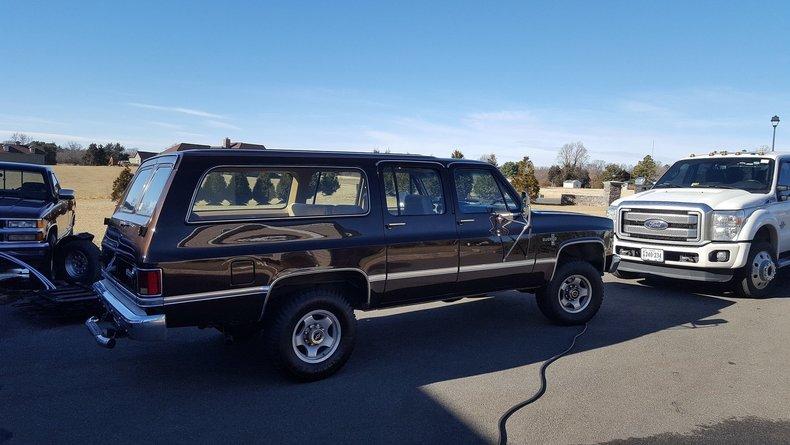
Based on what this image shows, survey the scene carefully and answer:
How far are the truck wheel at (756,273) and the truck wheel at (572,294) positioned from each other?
9.87 feet

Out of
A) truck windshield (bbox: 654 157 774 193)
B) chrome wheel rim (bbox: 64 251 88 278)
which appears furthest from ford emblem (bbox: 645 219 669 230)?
chrome wheel rim (bbox: 64 251 88 278)

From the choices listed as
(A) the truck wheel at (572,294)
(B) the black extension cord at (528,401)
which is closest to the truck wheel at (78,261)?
(A) the truck wheel at (572,294)

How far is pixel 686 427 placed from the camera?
3969 mm

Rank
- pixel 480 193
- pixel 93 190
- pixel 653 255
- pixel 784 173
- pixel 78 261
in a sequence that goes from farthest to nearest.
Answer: pixel 93 190, pixel 784 173, pixel 653 255, pixel 78 261, pixel 480 193

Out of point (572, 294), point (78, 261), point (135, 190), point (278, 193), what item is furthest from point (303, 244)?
point (78, 261)

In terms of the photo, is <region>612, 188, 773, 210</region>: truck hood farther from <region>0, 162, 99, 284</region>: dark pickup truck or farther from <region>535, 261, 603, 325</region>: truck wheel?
<region>0, 162, 99, 284</region>: dark pickup truck

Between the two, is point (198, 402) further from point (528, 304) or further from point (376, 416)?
point (528, 304)

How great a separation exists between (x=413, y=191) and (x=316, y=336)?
5.51 ft

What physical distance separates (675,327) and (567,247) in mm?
1640

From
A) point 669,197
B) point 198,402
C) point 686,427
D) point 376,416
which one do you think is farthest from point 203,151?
point 669,197

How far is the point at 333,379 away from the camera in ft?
16.0

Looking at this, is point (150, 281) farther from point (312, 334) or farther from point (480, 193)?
point (480, 193)

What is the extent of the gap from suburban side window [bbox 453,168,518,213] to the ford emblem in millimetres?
3500

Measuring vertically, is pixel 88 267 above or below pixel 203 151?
below
